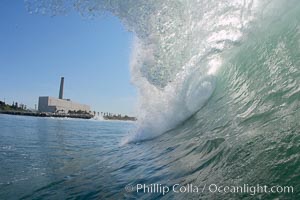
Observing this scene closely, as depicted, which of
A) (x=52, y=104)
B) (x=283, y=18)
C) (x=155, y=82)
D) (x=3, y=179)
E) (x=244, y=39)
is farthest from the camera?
(x=52, y=104)

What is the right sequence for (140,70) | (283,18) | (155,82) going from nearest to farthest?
(283,18) < (155,82) < (140,70)

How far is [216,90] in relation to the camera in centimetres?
788

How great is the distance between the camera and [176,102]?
9.22m

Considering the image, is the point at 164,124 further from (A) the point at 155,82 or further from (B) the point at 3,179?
(B) the point at 3,179

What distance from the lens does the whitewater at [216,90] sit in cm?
363

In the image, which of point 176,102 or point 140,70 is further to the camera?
point 140,70

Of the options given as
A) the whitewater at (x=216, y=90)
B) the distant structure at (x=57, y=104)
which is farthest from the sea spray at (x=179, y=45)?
the distant structure at (x=57, y=104)

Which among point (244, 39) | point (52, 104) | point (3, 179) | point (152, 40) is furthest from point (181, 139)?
point (52, 104)

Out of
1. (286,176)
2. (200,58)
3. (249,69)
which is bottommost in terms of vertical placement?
(286,176)

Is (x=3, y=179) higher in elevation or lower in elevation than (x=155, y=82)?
lower

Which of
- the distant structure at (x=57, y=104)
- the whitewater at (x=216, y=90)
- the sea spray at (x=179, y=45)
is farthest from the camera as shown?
the distant structure at (x=57, y=104)

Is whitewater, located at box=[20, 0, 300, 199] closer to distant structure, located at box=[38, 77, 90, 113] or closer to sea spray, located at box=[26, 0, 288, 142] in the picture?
sea spray, located at box=[26, 0, 288, 142]

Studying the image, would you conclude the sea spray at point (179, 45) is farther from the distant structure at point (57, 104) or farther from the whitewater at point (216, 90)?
the distant structure at point (57, 104)

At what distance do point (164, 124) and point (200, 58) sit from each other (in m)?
2.33
